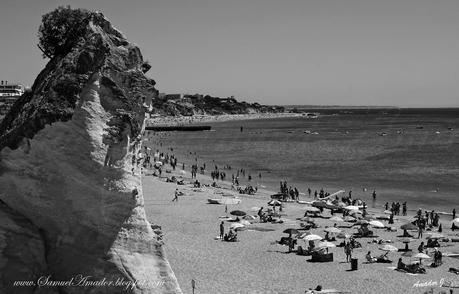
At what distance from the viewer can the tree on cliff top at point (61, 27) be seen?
9148 mm

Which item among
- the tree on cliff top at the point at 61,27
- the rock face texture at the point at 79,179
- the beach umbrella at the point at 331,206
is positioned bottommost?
the beach umbrella at the point at 331,206

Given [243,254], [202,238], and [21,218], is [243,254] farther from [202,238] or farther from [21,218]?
[21,218]

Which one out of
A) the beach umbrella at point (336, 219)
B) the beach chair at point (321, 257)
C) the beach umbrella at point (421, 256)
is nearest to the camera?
the beach umbrella at point (421, 256)

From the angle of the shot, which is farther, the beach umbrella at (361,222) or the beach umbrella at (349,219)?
the beach umbrella at (349,219)

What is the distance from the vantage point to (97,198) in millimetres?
8211

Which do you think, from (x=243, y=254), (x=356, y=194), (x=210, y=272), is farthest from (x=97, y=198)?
(x=356, y=194)

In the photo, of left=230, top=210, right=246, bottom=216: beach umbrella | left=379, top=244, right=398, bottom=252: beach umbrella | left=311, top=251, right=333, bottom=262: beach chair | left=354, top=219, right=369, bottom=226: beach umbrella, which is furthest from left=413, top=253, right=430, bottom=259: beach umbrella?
left=230, top=210, right=246, bottom=216: beach umbrella

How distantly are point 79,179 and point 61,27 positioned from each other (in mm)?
3054

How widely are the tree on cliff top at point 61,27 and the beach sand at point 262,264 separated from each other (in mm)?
8920

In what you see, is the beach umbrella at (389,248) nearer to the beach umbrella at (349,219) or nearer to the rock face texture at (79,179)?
the beach umbrella at (349,219)

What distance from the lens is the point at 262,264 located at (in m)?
19.8

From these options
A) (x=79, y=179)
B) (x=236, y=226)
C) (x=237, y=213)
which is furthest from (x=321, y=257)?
(x=79, y=179)

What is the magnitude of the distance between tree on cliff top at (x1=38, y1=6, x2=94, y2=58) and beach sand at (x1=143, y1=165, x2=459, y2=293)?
351 inches

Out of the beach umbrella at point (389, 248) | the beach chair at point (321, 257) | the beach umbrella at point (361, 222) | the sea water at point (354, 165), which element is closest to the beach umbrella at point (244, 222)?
the beach umbrella at point (361, 222)
